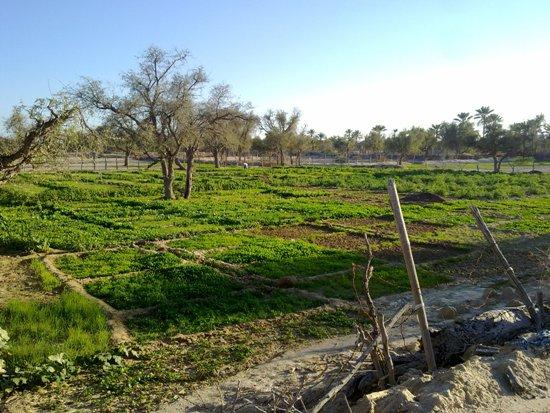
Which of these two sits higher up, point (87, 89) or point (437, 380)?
point (87, 89)

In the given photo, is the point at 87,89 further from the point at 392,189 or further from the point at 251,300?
the point at 392,189

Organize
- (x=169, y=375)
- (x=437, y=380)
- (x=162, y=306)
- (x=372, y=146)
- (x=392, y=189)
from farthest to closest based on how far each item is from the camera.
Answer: (x=372, y=146) < (x=162, y=306) < (x=169, y=375) < (x=392, y=189) < (x=437, y=380)

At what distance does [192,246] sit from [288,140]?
56394 millimetres

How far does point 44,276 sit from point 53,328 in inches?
132

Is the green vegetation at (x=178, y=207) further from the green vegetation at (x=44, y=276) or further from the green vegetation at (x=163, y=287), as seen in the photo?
the green vegetation at (x=163, y=287)

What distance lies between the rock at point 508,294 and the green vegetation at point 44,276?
9.24 m

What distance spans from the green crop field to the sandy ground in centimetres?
39

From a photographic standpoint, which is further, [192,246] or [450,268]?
[192,246]

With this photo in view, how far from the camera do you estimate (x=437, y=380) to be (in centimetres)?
511

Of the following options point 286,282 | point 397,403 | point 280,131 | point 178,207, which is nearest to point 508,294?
point 286,282

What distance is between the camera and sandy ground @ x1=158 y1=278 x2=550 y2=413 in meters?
6.02

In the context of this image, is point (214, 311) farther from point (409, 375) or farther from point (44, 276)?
point (409, 375)

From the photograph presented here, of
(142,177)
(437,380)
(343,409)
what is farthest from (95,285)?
(142,177)

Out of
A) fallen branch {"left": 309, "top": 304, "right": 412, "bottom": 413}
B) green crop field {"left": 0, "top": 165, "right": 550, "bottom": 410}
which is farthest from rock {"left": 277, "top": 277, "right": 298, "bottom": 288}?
fallen branch {"left": 309, "top": 304, "right": 412, "bottom": 413}
